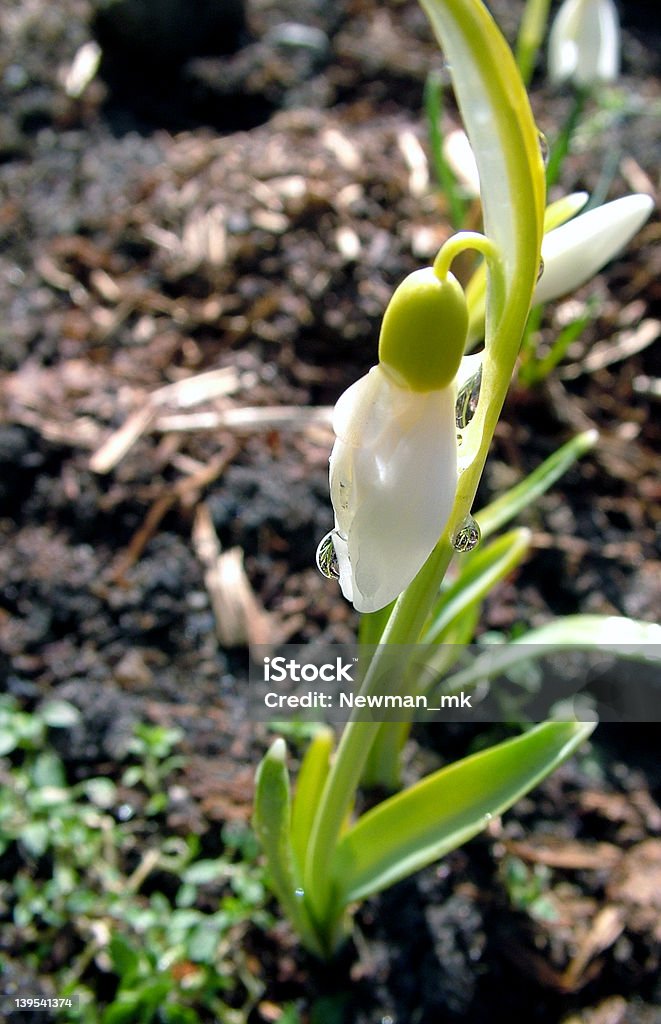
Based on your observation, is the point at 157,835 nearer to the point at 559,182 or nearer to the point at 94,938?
the point at 94,938

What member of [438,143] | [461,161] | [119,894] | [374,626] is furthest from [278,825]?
[461,161]

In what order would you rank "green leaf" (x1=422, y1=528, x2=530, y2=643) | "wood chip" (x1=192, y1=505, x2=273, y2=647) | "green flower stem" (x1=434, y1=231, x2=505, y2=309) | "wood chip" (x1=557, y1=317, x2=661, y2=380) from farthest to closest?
"wood chip" (x1=557, y1=317, x2=661, y2=380) → "wood chip" (x1=192, y1=505, x2=273, y2=647) → "green leaf" (x1=422, y1=528, x2=530, y2=643) → "green flower stem" (x1=434, y1=231, x2=505, y2=309)

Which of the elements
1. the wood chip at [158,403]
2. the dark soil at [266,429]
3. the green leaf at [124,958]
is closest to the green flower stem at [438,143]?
→ the dark soil at [266,429]

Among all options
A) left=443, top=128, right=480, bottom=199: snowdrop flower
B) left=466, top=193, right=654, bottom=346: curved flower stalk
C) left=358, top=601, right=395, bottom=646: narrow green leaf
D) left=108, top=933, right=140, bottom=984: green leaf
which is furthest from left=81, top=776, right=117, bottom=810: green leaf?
left=443, top=128, right=480, bottom=199: snowdrop flower

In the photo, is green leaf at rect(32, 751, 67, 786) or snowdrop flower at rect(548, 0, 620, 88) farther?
snowdrop flower at rect(548, 0, 620, 88)

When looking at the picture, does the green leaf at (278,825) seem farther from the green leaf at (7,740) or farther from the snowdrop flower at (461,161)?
the snowdrop flower at (461,161)

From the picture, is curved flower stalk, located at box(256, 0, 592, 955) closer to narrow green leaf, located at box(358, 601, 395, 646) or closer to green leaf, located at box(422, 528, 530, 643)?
narrow green leaf, located at box(358, 601, 395, 646)

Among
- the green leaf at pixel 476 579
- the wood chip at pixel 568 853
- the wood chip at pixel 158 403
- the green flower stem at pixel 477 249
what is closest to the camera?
the green flower stem at pixel 477 249
